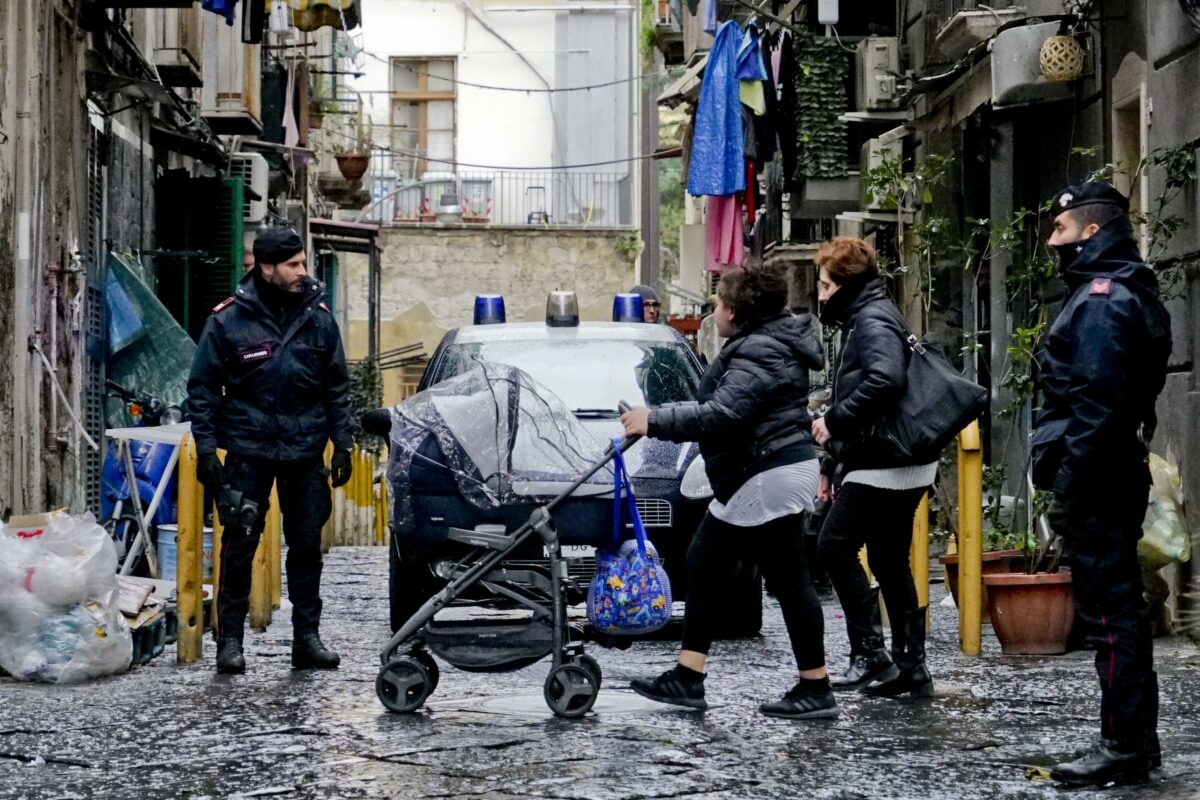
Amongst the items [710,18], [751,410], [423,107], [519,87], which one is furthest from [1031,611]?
[423,107]

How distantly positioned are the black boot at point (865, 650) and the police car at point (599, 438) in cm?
110

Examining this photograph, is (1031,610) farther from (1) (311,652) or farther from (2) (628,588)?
(1) (311,652)

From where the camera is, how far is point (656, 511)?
9.84 meters

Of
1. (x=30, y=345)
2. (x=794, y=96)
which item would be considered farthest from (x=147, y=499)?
(x=794, y=96)

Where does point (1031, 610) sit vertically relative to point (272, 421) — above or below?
below

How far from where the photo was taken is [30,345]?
12195mm

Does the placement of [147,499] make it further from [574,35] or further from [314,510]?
[574,35]

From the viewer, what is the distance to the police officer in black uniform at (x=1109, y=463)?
594 cm

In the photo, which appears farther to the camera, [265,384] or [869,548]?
[265,384]

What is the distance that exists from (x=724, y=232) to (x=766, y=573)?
48.7 ft

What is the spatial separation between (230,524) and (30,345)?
3.95m

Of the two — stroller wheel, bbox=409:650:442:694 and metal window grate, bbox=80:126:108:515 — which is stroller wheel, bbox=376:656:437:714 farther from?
metal window grate, bbox=80:126:108:515

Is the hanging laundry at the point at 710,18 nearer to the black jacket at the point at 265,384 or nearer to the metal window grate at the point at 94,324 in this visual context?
the metal window grate at the point at 94,324

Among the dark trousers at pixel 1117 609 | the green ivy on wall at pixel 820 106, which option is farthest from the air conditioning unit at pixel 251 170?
the dark trousers at pixel 1117 609
